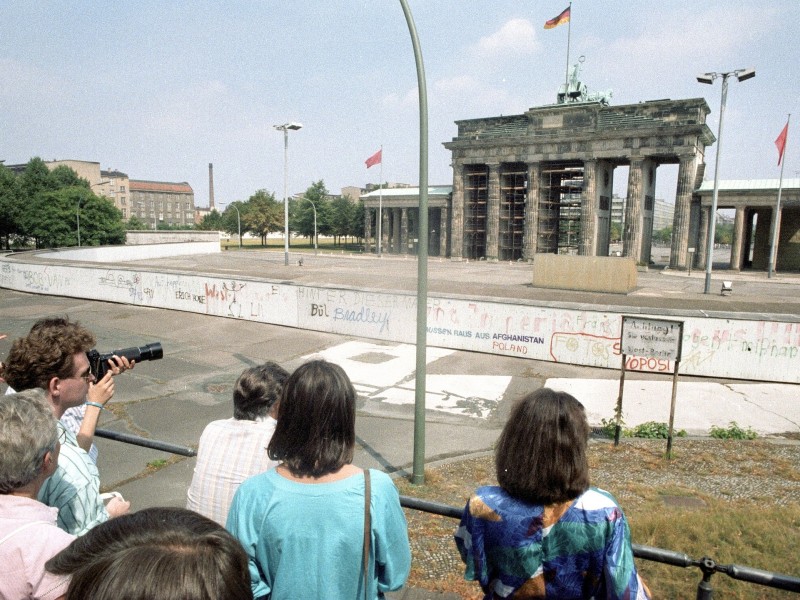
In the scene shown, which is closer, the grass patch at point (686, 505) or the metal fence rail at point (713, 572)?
the metal fence rail at point (713, 572)

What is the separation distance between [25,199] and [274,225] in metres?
35.3

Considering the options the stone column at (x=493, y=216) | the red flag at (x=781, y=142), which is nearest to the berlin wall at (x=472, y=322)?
the red flag at (x=781, y=142)

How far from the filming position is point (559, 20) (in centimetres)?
4881

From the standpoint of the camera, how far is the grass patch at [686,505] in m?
4.90

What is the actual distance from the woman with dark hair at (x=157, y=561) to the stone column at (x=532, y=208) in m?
61.9

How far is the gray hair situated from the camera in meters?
2.08

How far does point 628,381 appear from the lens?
41.7 ft

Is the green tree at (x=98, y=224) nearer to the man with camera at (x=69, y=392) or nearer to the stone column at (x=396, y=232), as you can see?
the stone column at (x=396, y=232)

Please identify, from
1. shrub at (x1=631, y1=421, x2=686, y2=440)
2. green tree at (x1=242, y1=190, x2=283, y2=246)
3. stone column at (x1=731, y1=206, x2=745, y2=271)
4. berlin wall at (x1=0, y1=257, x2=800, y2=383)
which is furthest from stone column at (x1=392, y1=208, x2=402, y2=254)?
shrub at (x1=631, y1=421, x2=686, y2=440)

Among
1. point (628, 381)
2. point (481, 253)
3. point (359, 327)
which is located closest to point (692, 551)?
point (628, 381)

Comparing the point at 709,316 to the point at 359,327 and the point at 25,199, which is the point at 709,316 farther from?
the point at 25,199

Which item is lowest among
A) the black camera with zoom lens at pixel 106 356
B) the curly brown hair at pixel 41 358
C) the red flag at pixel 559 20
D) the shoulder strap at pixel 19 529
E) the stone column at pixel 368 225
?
the shoulder strap at pixel 19 529

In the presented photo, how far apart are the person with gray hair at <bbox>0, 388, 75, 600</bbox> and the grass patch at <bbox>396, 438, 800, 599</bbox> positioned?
357 cm

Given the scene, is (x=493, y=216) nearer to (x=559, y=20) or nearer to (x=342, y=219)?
(x=559, y=20)
